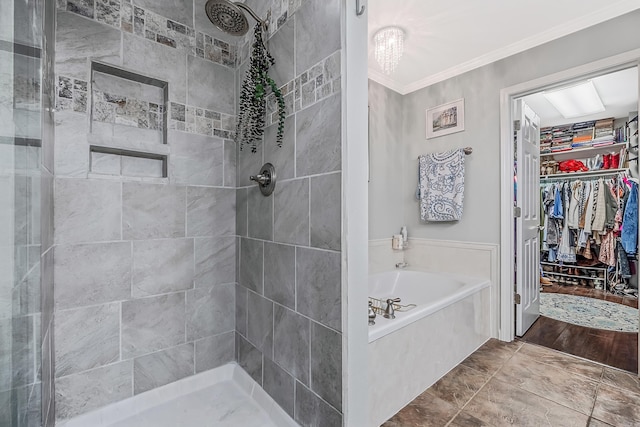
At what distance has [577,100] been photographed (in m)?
3.47

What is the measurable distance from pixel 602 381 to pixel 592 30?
240 centimetres

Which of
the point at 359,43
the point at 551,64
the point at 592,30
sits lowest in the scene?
the point at 359,43

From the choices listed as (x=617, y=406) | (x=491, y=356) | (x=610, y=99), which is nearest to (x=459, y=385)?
(x=491, y=356)

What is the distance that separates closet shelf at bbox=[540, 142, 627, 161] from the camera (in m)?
3.92

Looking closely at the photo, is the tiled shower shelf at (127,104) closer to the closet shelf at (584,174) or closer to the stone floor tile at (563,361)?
the stone floor tile at (563,361)

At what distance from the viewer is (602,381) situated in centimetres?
180

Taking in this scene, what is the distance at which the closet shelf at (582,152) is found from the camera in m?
3.92

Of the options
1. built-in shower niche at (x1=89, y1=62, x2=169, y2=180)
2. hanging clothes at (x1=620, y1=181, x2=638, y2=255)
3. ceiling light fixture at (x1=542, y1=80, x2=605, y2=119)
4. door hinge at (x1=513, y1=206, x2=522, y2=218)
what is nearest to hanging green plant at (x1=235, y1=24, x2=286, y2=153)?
built-in shower niche at (x1=89, y1=62, x2=169, y2=180)

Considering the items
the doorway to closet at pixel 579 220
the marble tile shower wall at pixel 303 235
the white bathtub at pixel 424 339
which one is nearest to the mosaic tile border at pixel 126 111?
the marble tile shower wall at pixel 303 235

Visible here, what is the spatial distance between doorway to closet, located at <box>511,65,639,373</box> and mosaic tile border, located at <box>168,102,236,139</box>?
2375 mm

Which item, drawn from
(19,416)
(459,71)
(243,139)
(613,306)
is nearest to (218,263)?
(243,139)

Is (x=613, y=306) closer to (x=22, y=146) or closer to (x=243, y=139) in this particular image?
(x=243, y=139)

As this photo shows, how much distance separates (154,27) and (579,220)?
17.7 ft

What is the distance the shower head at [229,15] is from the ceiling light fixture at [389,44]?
1.14 metres
